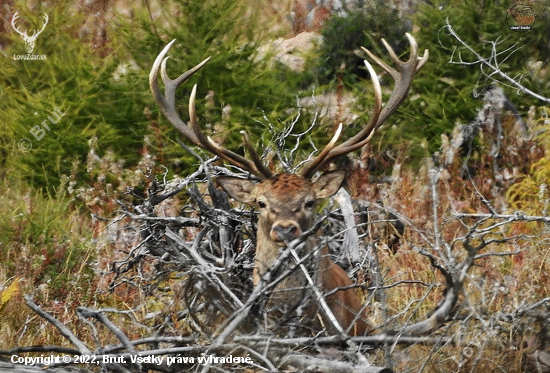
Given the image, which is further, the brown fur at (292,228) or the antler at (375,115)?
the antler at (375,115)

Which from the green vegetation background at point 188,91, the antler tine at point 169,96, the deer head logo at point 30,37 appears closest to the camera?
the antler tine at point 169,96

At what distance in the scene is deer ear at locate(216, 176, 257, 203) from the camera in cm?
475

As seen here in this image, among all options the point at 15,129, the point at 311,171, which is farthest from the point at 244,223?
the point at 15,129

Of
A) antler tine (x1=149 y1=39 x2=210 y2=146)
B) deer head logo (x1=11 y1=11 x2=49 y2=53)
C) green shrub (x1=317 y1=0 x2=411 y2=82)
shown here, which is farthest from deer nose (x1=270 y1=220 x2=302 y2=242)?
deer head logo (x1=11 y1=11 x2=49 y2=53)

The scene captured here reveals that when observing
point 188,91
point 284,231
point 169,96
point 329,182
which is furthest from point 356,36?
point 284,231

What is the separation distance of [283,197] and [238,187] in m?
0.35

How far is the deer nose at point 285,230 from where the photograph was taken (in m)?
4.25

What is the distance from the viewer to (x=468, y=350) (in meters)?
3.80

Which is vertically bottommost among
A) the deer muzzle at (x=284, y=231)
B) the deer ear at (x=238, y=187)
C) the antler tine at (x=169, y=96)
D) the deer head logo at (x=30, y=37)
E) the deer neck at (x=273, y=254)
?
the deer neck at (x=273, y=254)

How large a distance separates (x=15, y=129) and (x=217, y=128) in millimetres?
2317

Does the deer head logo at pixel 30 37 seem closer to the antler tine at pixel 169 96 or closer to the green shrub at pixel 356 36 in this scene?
the green shrub at pixel 356 36

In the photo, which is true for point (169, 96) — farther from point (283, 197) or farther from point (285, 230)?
point (285, 230)

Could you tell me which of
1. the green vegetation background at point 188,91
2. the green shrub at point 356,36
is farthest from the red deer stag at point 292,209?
the green shrub at point 356,36

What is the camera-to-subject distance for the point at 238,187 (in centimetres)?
477
